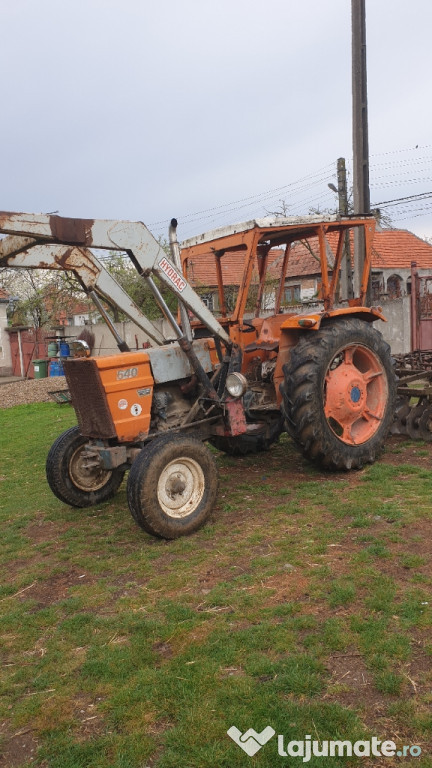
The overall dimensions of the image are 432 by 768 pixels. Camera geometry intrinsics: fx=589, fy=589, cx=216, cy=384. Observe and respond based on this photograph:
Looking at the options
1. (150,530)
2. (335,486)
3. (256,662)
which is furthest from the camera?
(335,486)

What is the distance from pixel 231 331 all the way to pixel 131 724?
13.0 ft

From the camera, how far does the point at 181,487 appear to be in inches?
191

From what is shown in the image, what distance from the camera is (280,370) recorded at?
235 inches

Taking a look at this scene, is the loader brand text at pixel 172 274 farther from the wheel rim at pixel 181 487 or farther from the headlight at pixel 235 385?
the wheel rim at pixel 181 487

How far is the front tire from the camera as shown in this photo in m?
5.68

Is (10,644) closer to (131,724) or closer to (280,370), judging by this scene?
(131,724)

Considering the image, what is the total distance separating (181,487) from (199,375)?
111 centimetres

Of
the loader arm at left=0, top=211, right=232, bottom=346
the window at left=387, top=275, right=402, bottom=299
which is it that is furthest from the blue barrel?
the loader arm at left=0, top=211, right=232, bottom=346

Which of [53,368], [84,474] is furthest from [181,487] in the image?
[53,368]

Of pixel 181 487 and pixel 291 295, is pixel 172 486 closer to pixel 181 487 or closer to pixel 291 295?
pixel 181 487

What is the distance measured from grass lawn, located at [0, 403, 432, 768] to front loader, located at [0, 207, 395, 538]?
1.51 feet

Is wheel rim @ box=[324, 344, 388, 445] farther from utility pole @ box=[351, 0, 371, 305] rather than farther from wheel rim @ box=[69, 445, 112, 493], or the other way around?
utility pole @ box=[351, 0, 371, 305]

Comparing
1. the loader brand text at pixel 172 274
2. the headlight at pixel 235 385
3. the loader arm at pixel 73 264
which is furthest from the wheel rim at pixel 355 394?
the loader arm at pixel 73 264

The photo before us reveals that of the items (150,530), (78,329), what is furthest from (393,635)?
(78,329)
